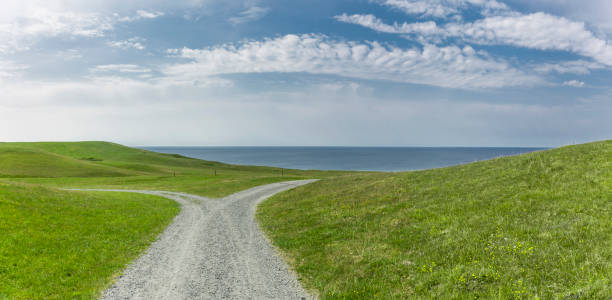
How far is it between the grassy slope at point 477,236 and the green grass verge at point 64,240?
826 cm

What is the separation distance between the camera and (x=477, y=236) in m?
12.4

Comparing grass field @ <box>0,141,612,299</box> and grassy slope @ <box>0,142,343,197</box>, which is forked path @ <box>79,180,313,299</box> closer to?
grass field @ <box>0,141,612,299</box>

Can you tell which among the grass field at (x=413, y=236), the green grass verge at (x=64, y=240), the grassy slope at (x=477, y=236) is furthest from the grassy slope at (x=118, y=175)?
the grassy slope at (x=477, y=236)

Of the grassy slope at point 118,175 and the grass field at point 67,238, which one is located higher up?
the grass field at point 67,238

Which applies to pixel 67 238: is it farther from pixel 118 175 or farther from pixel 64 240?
pixel 118 175

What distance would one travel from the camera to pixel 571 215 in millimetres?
12000

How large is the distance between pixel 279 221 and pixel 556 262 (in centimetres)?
1730

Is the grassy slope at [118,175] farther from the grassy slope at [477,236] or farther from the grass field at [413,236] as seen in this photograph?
the grassy slope at [477,236]

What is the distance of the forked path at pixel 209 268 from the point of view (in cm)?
1091

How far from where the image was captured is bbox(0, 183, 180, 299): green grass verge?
11.4 meters

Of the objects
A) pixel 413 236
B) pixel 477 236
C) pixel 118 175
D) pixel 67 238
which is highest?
pixel 477 236

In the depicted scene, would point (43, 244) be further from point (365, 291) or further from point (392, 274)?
point (392, 274)

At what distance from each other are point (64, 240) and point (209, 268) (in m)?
9.13

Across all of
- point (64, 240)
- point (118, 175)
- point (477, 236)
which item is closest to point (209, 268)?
point (64, 240)
